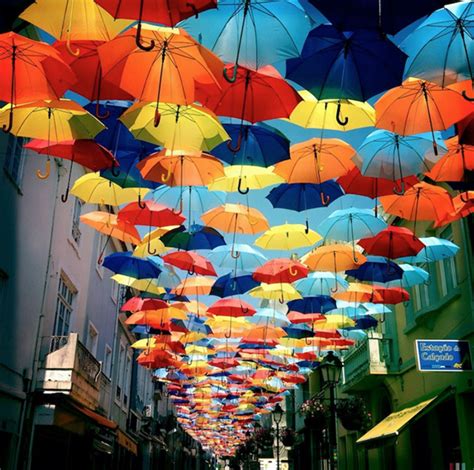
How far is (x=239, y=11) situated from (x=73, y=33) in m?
1.91

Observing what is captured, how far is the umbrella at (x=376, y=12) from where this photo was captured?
5617mm

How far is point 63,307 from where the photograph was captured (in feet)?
55.7

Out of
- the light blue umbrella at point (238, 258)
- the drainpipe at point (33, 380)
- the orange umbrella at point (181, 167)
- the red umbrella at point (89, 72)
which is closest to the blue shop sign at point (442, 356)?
the light blue umbrella at point (238, 258)

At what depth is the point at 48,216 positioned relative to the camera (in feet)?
47.9

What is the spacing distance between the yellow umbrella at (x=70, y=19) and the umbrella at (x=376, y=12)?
2.46 m

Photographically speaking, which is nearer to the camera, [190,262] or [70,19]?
[70,19]

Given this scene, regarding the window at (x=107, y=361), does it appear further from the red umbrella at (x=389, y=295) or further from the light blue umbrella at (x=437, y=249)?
the light blue umbrella at (x=437, y=249)

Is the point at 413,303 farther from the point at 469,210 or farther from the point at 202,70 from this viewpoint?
the point at 202,70

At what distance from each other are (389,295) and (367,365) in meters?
6.31

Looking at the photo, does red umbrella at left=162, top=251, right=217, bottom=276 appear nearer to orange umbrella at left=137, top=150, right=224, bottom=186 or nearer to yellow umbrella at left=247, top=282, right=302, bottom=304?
yellow umbrella at left=247, top=282, right=302, bottom=304

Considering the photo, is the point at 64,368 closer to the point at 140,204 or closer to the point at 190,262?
the point at 190,262

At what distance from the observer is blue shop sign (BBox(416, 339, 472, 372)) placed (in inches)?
476

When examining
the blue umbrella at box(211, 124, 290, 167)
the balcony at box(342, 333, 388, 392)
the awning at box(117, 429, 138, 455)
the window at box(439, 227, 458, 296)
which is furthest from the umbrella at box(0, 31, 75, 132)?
the awning at box(117, 429, 138, 455)

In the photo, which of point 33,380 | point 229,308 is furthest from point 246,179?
point 33,380
